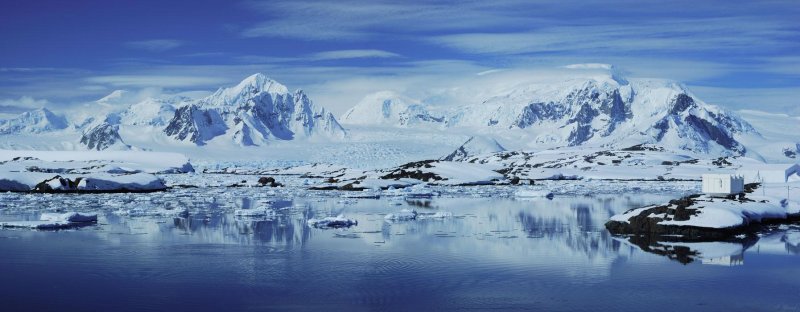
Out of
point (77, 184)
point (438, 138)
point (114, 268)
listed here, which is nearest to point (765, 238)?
point (114, 268)

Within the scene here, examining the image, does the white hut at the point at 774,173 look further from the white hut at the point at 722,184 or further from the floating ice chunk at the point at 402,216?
the floating ice chunk at the point at 402,216

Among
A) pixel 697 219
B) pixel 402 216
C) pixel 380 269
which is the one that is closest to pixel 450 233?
pixel 402 216

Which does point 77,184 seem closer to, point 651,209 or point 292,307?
point 651,209

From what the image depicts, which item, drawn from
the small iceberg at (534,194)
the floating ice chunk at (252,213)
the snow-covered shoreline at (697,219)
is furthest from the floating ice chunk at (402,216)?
the small iceberg at (534,194)

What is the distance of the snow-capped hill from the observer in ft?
492

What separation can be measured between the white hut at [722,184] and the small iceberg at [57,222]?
2639 cm

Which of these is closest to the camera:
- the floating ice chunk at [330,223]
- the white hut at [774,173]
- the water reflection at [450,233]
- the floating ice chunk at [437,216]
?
the water reflection at [450,233]

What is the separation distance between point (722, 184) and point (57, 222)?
1091 inches

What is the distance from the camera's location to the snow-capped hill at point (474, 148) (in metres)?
150

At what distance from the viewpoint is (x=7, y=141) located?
197 meters

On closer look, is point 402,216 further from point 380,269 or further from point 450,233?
point 380,269

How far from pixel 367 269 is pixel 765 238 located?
15492mm

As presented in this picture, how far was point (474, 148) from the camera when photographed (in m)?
165

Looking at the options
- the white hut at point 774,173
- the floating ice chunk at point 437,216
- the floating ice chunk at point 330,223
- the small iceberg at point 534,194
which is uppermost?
the white hut at point 774,173
